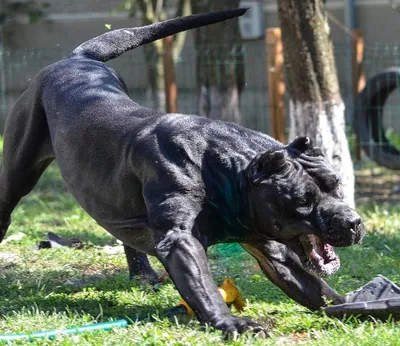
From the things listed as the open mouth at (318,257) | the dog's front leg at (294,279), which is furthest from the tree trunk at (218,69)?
the open mouth at (318,257)

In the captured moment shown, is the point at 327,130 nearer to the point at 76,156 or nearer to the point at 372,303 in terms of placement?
the point at 76,156

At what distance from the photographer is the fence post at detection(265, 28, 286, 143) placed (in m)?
11.0

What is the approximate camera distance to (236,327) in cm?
423

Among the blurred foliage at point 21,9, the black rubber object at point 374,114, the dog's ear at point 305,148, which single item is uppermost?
the dog's ear at point 305,148

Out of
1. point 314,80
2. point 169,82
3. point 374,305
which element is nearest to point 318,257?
point 374,305

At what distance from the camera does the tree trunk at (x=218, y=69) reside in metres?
11.5

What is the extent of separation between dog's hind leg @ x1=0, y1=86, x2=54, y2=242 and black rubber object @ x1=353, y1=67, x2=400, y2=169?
6259mm

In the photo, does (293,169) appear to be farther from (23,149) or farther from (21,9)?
(21,9)

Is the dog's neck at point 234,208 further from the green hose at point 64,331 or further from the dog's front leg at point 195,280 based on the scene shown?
the green hose at point 64,331

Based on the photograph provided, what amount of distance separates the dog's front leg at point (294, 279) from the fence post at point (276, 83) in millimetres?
6075

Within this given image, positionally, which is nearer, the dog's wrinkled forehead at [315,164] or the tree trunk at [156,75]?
the dog's wrinkled forehead at [315,164]

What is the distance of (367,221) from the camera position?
8641 mm

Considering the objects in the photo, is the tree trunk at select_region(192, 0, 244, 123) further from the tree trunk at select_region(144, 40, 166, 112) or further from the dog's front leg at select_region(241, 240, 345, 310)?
the dog's front leg at select_region(241, 240, 345, 310)

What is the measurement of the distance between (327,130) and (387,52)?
→ 593 cm
